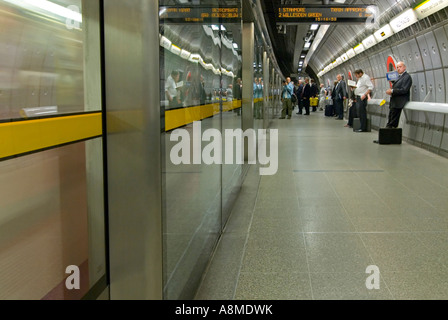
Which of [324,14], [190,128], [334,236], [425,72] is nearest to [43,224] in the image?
[190,128]

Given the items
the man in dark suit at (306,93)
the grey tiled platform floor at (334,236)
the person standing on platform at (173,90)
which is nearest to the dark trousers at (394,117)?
the grey tiled platform floor at (334,236)

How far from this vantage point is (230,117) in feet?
17.8

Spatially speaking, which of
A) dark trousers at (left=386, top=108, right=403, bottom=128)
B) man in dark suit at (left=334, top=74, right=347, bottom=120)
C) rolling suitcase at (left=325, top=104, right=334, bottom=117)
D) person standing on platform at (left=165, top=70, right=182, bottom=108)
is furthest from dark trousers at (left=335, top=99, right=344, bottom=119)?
person standing on platform at (left=165, top=70, right=182, bottom=108)

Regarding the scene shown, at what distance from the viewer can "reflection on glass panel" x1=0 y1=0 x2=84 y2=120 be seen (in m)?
1.48

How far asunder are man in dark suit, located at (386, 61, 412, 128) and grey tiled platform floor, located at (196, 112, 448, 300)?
3681 mm

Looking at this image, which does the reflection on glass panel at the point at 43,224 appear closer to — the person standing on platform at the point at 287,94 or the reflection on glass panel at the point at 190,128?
the reflection on glass panel at the point at 190,128

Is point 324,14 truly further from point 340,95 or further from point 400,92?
point 340,95

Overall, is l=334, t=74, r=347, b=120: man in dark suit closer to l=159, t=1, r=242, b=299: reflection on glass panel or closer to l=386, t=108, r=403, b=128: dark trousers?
l=386, t=108, r=403, b=128: dark trousers

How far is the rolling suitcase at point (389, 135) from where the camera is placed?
10812 millimetres

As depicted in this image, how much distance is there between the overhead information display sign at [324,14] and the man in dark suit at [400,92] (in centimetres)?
230

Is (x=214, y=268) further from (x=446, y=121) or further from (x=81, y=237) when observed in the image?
(x=446, y=121)

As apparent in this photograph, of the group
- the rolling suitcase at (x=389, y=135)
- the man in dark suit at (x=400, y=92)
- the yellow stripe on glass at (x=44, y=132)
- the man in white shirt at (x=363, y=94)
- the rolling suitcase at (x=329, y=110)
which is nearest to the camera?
the yellow stripe on glass at (x=44, y=132)

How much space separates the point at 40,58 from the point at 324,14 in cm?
1202

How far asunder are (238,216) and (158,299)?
8.50ft
